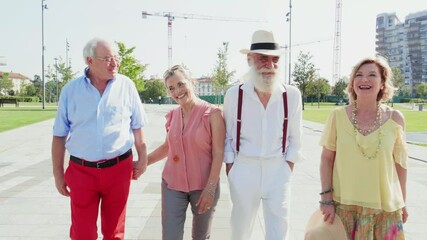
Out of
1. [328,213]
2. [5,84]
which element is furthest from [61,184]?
[5,84]

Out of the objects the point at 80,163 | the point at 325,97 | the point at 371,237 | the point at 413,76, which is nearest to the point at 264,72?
the point at 371,237

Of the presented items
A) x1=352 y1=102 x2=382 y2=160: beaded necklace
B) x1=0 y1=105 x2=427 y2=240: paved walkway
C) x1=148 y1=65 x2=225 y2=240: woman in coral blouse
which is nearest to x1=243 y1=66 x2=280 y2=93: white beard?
x1=148 y1=65 x2=225 y2=240: woman in coral blouse

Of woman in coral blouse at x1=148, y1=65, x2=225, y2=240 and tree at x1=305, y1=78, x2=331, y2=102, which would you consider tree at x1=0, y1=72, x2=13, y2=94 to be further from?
woman in coral blouse at x1=148, y1=65, x2=225, y2=240

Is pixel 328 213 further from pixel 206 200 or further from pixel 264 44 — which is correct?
pixel 264 44

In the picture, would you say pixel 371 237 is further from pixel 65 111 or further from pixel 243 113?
pixel 65 111

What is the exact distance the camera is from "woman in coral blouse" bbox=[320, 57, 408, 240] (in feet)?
8.36

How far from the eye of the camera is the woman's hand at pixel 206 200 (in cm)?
282

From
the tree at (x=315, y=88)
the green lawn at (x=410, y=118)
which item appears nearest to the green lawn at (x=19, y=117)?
the green lawn at (x=410, y=118)

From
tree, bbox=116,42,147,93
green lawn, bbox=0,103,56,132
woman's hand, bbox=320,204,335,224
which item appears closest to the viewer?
woman's hand, bbox=320,204,335,224

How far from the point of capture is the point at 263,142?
2791 millimetres

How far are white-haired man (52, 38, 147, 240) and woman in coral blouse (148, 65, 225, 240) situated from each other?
388 millimetres

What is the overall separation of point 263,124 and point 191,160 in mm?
607

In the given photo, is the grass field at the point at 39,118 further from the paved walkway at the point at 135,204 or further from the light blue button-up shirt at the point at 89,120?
the light blue button-up shirt at the point at 89,120

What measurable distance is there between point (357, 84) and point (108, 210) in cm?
209
